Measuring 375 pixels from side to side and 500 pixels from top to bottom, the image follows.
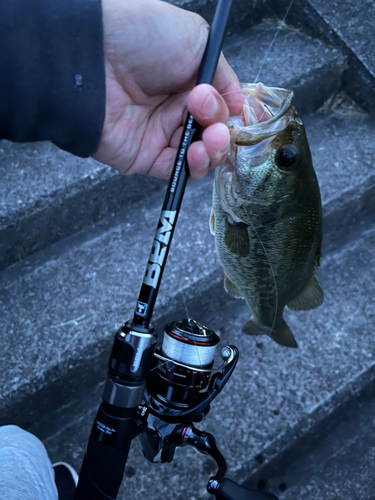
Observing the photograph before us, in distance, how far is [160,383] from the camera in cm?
109

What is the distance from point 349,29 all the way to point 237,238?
1632 mm

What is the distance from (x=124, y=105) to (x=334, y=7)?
162 centimetres

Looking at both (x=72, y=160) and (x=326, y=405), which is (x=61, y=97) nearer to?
(x=72, y=160)

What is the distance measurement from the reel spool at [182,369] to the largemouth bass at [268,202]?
0.31 meters

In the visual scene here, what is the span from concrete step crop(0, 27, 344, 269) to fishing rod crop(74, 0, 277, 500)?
93 centimetres

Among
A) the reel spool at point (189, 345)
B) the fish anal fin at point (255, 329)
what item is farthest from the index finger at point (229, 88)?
the fish anal fin at point (255, 329)

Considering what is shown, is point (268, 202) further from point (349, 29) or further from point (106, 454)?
point (349, 29)

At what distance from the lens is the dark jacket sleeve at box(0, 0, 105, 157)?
101 centimetres

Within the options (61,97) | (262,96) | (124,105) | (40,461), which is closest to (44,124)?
(61,97)

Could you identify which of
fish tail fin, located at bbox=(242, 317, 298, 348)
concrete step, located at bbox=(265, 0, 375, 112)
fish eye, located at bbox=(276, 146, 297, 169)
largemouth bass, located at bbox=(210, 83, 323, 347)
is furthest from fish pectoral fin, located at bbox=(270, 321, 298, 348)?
concrete step, located at bbox=(265, 0, 375, 112)

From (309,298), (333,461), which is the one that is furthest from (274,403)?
(309,298)

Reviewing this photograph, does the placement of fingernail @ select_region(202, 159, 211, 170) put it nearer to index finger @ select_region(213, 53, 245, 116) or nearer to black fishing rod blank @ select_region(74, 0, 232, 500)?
black fishing rod blank @ select_region(74, 0, 232, 500)

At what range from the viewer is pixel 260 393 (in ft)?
6.21

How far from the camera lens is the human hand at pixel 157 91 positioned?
3.28ft
